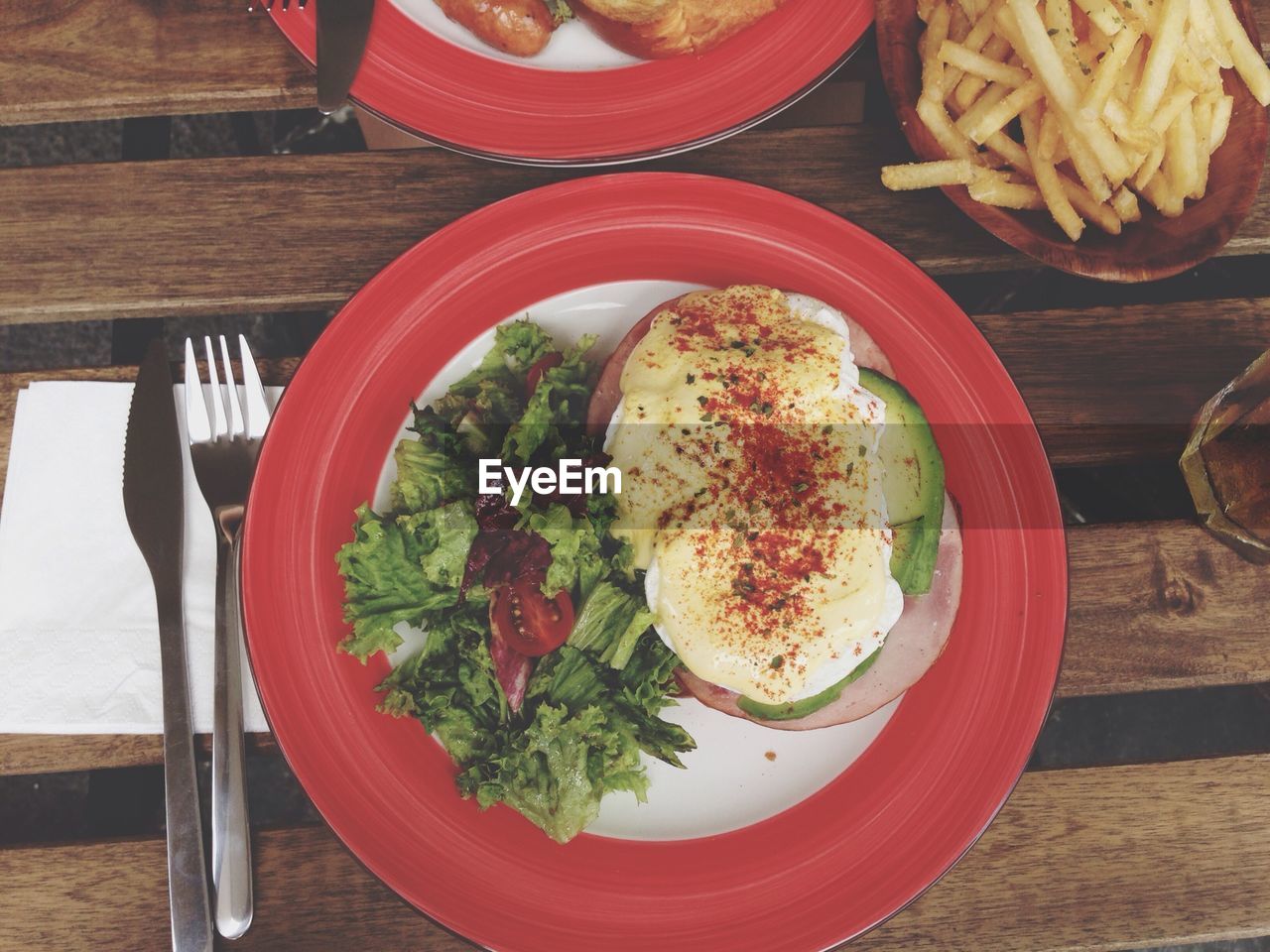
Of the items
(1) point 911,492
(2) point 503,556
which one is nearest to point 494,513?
(2) point 503,556

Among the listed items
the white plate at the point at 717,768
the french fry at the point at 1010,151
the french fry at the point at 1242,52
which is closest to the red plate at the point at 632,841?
the white plate at the point at 717,768

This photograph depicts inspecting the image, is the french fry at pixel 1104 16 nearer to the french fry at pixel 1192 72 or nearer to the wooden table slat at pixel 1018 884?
the french fry at pixel 1192 72

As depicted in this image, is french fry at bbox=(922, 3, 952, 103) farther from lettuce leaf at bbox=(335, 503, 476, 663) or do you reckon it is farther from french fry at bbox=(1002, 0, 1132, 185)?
lettuce leaf at bbox=(335, 503, 476, 663)

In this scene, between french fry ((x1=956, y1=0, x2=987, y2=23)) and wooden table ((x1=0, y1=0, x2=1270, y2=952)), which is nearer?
french fry ((x1=956, y1=0, x2=987, y2=23))

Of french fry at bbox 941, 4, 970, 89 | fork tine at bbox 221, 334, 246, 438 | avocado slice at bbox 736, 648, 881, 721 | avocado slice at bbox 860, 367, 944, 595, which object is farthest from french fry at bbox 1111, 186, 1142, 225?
fork tine at bbox 221, 334, 246, 438

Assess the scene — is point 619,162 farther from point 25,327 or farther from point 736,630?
point 25,327

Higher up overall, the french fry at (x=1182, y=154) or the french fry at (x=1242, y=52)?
the french fry at (x=1242, y=52)
